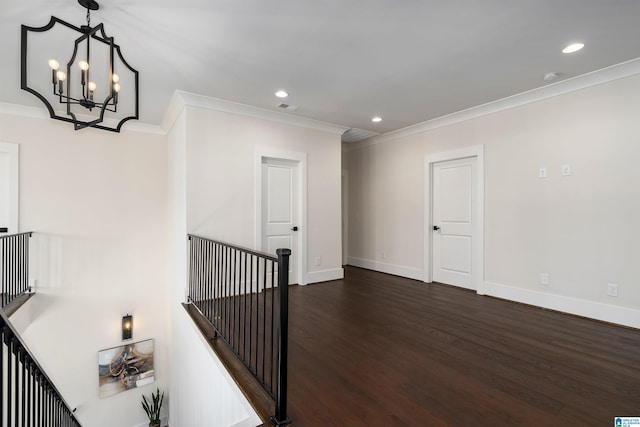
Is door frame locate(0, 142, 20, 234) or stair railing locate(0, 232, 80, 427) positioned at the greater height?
door frame locate(0, 142, 20, 234)

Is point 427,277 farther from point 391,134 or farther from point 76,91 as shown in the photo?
point 76,91

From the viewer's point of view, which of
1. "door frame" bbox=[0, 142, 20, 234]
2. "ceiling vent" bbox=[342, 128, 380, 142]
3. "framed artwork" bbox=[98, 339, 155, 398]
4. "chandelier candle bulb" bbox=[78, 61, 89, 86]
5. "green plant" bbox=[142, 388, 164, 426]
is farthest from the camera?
"ceiling vent" bbox=[342, 128, 380, 142]

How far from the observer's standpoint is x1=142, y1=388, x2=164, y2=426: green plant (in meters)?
4.86

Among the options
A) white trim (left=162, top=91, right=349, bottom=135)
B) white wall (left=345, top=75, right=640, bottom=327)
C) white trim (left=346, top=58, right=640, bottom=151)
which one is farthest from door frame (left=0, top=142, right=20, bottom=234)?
white wall (left=345, top=75, right=640, bottom=327)

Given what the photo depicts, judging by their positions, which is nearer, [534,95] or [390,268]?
[534,95]

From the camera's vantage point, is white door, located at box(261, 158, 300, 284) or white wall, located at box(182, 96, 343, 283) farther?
white door, located at box(261, 158, 300, 284)

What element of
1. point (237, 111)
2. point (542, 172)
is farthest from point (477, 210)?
point (237, 111)

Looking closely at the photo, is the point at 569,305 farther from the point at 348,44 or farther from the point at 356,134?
the point at 356,134

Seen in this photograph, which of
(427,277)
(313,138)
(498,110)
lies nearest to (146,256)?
(313,138)

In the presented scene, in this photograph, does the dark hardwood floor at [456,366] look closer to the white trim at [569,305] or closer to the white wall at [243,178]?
the white trim at [569,305]

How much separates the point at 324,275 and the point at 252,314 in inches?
73.8

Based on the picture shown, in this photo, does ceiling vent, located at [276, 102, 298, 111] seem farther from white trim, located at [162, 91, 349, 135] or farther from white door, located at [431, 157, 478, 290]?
white door, located at [431, 157, 478, 290]

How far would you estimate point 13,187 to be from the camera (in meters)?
4.00

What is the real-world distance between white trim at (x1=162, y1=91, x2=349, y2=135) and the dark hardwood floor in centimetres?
257
